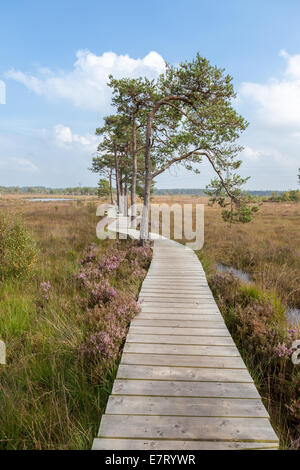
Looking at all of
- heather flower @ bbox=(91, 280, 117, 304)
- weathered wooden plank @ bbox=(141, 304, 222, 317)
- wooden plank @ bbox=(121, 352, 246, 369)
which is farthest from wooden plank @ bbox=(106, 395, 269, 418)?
heather flower @ bbox=(91, 280, 117, 304)

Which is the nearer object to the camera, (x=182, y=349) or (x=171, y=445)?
(x=171, y=445)

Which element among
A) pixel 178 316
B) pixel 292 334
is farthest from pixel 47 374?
pixel 292 334

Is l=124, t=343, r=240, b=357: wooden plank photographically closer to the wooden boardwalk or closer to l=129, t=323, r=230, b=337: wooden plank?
the wooden boardwalk

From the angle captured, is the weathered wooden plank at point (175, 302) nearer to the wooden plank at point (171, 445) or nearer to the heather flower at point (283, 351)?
the heather flower at point (283, 351)

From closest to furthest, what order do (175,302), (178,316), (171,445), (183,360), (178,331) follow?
1. (171,445)
2. (183,360)
3. (178,331)
4. (178,316)
5. (175,302)

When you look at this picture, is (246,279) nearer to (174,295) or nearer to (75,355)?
(174,295)

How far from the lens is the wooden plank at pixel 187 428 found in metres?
2.13

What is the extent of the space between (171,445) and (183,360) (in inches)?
47.6

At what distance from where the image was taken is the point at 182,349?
3.47 m

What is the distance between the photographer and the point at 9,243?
673 cm

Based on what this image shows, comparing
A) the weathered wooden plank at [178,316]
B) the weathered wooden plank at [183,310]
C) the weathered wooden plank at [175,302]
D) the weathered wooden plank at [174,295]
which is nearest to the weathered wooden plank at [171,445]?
the weathered wooden plank at [178,316]

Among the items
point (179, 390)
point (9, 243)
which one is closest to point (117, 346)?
point (179, 390)

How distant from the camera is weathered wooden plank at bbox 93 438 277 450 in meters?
2.04
